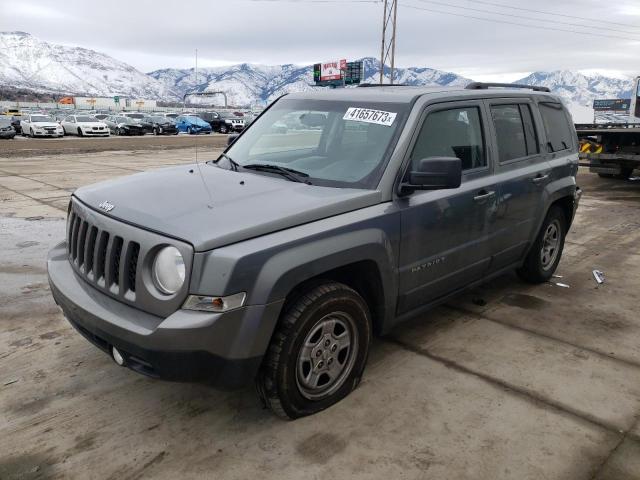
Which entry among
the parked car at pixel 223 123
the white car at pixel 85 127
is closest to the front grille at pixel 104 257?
the white car at pixel 85 127

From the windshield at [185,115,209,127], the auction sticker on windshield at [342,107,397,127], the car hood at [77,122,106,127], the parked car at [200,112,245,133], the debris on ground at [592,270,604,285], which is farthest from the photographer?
the parked car at [200,112,245,133]

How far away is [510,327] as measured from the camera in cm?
434

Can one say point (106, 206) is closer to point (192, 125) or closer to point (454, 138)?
point (454, 138)

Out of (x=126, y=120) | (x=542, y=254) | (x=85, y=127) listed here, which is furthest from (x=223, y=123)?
(x=542, y=254)

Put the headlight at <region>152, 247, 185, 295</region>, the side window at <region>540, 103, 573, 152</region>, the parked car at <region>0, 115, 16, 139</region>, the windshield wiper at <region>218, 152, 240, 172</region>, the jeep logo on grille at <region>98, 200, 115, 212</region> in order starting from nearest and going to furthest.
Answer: the headlight at <region>152, 247, 185, 295</region> → the jeep logo on grille at <region>98, 200, 115, 212</region> → the windshield wiper at <region>218, 152, 240, 172</region> → the side window at <region>540, 103, 573, 152</region> → the parked car at <region>0, 115, 16, 139</region>

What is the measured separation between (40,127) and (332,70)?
58.2 meters

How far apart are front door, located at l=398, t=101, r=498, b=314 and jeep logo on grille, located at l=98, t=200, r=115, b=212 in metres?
1.69

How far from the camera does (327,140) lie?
3.73 meters

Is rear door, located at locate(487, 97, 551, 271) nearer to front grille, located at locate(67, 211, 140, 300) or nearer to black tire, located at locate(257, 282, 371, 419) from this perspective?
black tire, located at locate(257, 282, 371, 419)

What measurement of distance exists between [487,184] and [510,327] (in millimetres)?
1197

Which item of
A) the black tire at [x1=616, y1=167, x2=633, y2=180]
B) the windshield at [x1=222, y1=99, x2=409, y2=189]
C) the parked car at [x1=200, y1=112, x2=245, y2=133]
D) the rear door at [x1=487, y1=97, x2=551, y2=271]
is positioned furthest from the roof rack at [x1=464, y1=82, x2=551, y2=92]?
the parked car at [x1=200, y1=112, x2=245, y2=133]

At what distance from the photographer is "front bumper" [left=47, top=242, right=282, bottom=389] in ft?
8.22

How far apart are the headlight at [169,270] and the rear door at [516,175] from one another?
2576mm

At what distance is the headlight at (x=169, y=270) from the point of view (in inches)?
103
